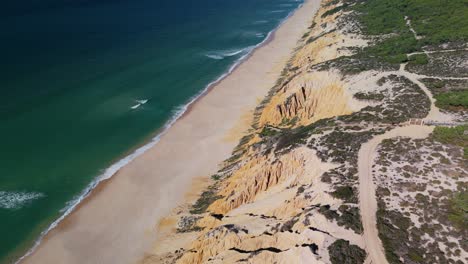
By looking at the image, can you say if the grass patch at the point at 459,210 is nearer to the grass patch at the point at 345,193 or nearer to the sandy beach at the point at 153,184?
the grass patch at the point at 345,193

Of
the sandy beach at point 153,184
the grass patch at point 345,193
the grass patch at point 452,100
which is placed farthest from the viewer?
the sandy beach at point 153,184

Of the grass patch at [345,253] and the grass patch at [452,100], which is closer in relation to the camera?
the grass patch at [345,253]

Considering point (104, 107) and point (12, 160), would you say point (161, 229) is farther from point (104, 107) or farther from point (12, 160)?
point (104, 107)

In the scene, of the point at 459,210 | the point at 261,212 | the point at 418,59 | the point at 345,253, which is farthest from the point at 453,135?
the point at 418,59

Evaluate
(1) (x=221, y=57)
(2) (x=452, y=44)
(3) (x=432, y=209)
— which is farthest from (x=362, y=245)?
(1) (x=221, y=57)

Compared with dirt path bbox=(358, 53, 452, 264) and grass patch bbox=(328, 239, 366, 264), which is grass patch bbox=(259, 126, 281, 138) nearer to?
dirt path bbox=(358, 53, 452, 264)

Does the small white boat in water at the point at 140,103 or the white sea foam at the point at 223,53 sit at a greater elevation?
the white sea foam at the point at 223,53

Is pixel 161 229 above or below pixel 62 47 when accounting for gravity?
below

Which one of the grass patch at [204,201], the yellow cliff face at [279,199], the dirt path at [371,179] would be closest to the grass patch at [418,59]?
the dirt path at [371,179]
